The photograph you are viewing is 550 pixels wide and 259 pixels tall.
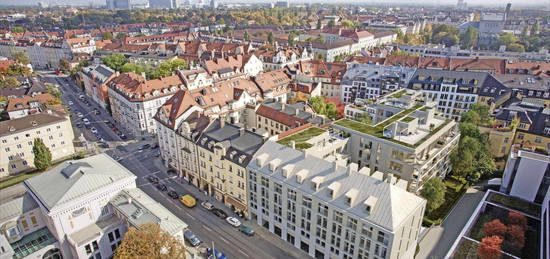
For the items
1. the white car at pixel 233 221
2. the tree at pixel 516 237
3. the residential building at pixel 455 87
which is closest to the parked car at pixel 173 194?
the white car at pixel 233 221

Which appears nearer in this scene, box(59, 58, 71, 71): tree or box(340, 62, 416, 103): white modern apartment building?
box(340, 62, 416, 103): white modern apartment building

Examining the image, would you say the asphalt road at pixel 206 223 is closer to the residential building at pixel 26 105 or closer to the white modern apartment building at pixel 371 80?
the residential building at pixel 26 105

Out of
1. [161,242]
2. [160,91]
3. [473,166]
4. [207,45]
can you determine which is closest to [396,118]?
[473,166]

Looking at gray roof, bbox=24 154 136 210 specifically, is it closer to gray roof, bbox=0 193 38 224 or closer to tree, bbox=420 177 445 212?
gray roof, bbox=0 193 38 224

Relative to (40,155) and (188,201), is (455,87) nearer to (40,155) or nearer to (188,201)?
(188,201)

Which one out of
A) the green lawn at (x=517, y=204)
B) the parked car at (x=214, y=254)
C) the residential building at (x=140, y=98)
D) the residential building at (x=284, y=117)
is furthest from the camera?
the residential building at (x=140, y=98)

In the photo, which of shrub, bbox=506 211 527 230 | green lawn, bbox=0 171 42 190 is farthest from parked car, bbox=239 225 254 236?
green lawn, bbox=0 171 42 190
